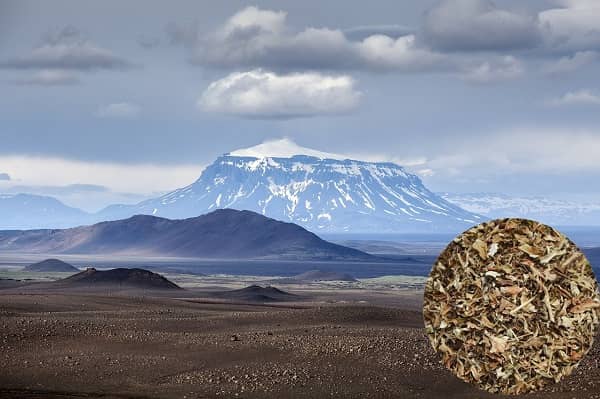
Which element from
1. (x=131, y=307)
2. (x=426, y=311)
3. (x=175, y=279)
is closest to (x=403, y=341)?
(x=426, y=311)

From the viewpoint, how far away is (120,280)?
11069cm

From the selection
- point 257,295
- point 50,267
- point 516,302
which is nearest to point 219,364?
point 516,302

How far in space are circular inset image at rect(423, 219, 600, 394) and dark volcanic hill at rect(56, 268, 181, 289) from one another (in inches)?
3590

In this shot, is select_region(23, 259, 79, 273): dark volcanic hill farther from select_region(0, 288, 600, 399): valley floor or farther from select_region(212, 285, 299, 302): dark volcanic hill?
select_region(0, 288, 600, 399): valley floor

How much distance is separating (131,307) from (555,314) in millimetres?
47236

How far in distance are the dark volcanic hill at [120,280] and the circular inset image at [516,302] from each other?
91193 mm

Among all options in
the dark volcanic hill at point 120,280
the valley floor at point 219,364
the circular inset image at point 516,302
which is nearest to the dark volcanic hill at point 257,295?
the dark volcanic hill at point 120,280

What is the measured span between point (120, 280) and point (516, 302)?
98012 millimetres

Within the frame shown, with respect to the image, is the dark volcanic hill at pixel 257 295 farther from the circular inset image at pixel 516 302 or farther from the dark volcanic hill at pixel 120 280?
the circular inset image at pixel 516 302

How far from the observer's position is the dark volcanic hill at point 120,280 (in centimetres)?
A: 10654

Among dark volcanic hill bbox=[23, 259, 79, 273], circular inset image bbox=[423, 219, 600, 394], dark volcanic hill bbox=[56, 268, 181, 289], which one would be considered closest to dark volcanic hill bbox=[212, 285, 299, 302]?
dark volcanic hill bbox=[56, 268, 181, 289]

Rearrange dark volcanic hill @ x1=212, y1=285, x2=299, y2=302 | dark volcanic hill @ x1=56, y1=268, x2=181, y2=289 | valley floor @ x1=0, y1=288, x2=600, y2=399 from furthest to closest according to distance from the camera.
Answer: dark volcanic hill @ x1=56, y1=268, x2=181, y2=289 → dark volcanic hill @ x1=212, y1=285, x2=299, y2=302 → valley floor @ x1=0, y1=288, x2=600, y2=399

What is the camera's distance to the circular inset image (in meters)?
16.1

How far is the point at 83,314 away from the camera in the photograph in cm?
4791
